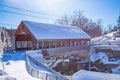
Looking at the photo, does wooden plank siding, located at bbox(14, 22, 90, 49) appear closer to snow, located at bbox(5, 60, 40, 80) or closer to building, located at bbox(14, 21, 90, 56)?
building, located at bbox(14, 21, 90, 56)

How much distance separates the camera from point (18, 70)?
45.8ft

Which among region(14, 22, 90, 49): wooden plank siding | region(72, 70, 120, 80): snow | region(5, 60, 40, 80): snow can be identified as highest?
region(14, 22, 90, 49): wooden plank siding

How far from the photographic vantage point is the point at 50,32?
26.4 m

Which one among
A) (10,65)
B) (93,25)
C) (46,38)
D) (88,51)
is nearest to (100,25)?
(93,25)

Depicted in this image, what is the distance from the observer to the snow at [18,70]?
12.3 meters

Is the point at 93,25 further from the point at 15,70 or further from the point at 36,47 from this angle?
the point at 15,70

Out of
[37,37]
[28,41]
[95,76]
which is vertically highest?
[37,37]

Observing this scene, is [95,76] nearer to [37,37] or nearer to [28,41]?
[37,37]

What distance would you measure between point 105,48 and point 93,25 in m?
34.8

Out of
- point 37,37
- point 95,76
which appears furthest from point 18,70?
point 37,37

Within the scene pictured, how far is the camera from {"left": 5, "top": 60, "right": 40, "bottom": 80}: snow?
12.3 meters

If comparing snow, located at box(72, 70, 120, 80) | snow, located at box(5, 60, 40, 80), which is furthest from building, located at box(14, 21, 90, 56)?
snow, located at box(72, 70, 120, 80)

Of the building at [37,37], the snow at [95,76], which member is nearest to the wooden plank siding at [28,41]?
the building at [37,37]

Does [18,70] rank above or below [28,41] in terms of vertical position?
below
